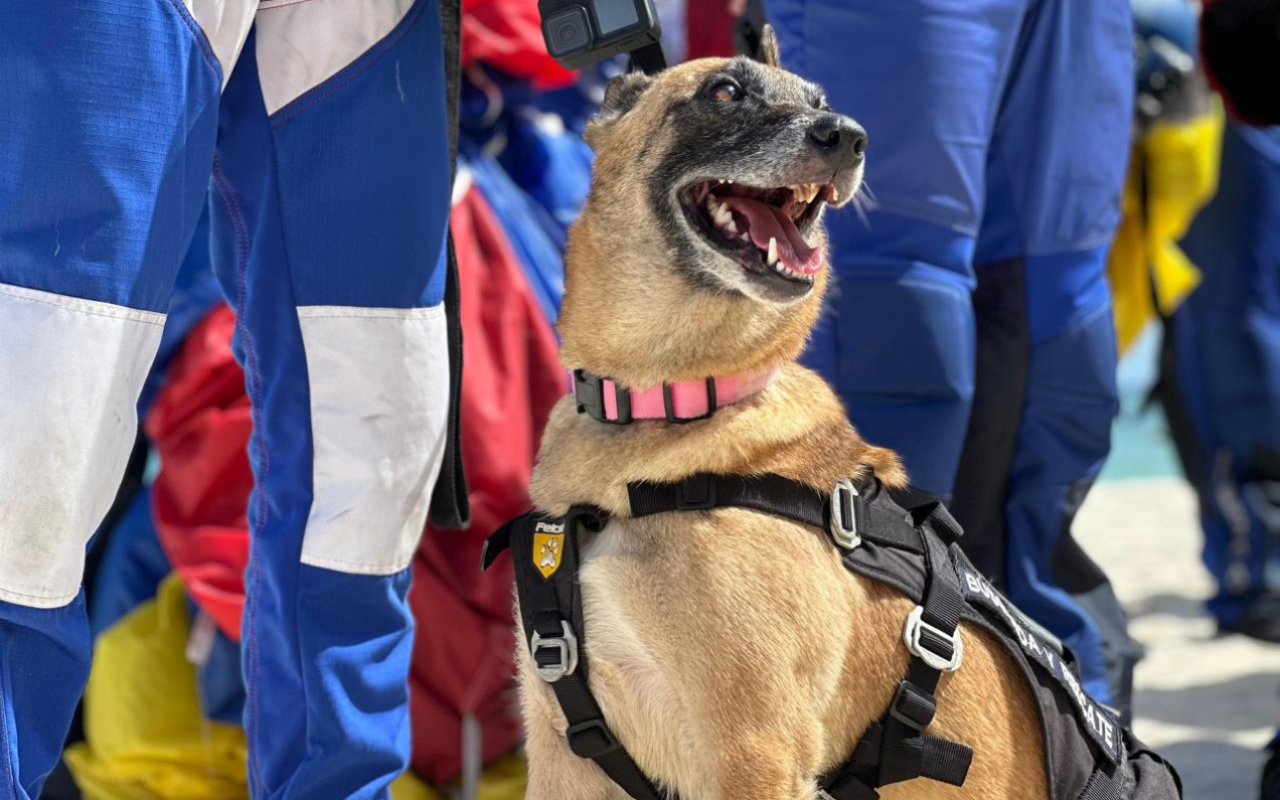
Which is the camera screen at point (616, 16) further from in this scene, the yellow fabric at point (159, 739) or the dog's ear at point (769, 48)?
the yellow fabric at point (159, 739)

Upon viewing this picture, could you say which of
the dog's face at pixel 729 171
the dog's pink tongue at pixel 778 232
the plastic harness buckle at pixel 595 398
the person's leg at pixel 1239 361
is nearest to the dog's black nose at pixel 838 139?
the dog's face at pixel 729 171

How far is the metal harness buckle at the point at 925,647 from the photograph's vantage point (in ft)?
5.62

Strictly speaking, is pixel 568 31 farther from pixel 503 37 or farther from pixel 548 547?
pixel 503 37

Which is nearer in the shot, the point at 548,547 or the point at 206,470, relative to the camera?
the point at 548,547

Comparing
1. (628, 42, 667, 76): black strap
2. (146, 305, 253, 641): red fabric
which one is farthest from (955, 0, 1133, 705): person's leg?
(146, 305, 253, 641): red fabric

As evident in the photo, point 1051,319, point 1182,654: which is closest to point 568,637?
point 1051,319

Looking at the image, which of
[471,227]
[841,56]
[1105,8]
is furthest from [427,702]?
[1105,8]

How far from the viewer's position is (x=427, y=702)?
280 centimetres

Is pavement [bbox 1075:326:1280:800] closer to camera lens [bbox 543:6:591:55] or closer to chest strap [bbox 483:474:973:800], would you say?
chest strap [bbox 483:474:973:800]

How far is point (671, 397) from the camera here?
1837 millimetres

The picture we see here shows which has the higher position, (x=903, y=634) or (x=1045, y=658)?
(x=903, y=634)

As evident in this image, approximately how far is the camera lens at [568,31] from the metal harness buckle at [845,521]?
73cm

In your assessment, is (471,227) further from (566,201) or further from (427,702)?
(427,702)

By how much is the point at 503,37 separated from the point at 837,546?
1896 mm
